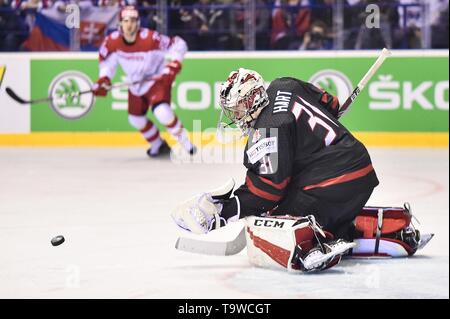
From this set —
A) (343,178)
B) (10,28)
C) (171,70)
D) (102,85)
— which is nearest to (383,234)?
(343,178)

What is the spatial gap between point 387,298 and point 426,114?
6.39 meters

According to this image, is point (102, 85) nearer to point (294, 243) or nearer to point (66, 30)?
point (66, 30)

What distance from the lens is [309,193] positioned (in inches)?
175

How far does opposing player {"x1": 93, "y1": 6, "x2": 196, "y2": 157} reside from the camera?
9602 millimetres

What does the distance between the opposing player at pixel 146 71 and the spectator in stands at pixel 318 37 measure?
1.41m

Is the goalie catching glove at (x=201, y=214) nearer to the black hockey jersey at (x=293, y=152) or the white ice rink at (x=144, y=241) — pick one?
the black hockey jersey at (x=293, y=152)

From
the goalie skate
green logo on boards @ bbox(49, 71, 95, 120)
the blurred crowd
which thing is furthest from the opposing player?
the goalie skate

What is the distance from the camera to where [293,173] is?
445cm

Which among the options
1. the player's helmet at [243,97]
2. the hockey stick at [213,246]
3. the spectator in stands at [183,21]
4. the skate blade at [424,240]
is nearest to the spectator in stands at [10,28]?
the spectator in stands at [183,21]

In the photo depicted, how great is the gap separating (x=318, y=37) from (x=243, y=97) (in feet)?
20.7

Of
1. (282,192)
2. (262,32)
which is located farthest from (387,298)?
(262,32)

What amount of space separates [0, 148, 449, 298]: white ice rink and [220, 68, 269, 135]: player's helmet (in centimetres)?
63

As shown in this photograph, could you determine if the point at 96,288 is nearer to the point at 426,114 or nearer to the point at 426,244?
the point at 426,244

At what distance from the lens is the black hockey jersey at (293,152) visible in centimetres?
421
